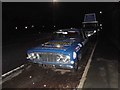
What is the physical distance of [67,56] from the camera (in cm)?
820

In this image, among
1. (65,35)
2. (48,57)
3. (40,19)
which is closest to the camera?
(48,57)

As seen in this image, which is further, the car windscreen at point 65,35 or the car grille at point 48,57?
the car windscreen at point 65,35

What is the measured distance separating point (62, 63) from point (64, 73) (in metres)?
1.12

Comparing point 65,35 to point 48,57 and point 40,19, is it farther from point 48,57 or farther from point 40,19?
point 40,19

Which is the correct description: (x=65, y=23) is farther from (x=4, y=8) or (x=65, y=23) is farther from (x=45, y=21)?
(x=4, y=8)

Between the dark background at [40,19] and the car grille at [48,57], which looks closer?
the car grille at [48,57]

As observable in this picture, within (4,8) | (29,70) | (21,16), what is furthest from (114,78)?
(21,16)

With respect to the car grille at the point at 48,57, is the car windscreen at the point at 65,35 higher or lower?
higher

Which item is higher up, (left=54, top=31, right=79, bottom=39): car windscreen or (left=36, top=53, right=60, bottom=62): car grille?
(left=54, top=31, right=79, bottom=39): car windscreen

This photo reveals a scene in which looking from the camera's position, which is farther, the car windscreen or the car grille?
the car windscreen

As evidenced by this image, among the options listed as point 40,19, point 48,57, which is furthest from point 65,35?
point 40,19

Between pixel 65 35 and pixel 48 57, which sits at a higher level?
pixel 65 35

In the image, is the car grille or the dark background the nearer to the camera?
the car grille

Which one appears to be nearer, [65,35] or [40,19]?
[65,35]
